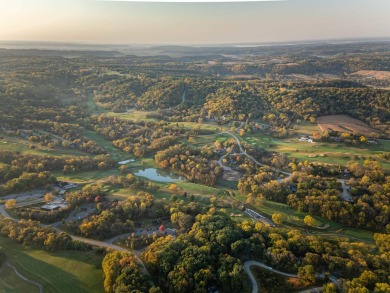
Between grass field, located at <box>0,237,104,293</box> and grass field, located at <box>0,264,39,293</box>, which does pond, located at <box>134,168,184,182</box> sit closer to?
grass field, located at <box>0,237,104,293</box>

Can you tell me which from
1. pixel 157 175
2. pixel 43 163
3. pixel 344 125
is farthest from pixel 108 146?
pixel 344 125

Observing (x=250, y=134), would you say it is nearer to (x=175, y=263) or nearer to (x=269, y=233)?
(x=269, y=233)

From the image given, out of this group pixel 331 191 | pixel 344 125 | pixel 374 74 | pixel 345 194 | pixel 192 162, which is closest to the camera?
pixel 331 191

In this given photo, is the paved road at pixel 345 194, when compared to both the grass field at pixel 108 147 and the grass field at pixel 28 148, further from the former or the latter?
the grass field at pixel 28 148

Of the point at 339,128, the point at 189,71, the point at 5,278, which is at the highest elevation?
the point at 189,71

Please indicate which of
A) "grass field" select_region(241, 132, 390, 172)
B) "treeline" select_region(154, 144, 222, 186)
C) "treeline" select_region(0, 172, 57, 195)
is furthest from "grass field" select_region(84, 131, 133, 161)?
"grass field" select_region(241, 132, 390, 172)

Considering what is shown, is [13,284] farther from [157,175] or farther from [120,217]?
[157,175]

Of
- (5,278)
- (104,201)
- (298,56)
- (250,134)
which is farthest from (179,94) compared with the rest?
(298,56)
